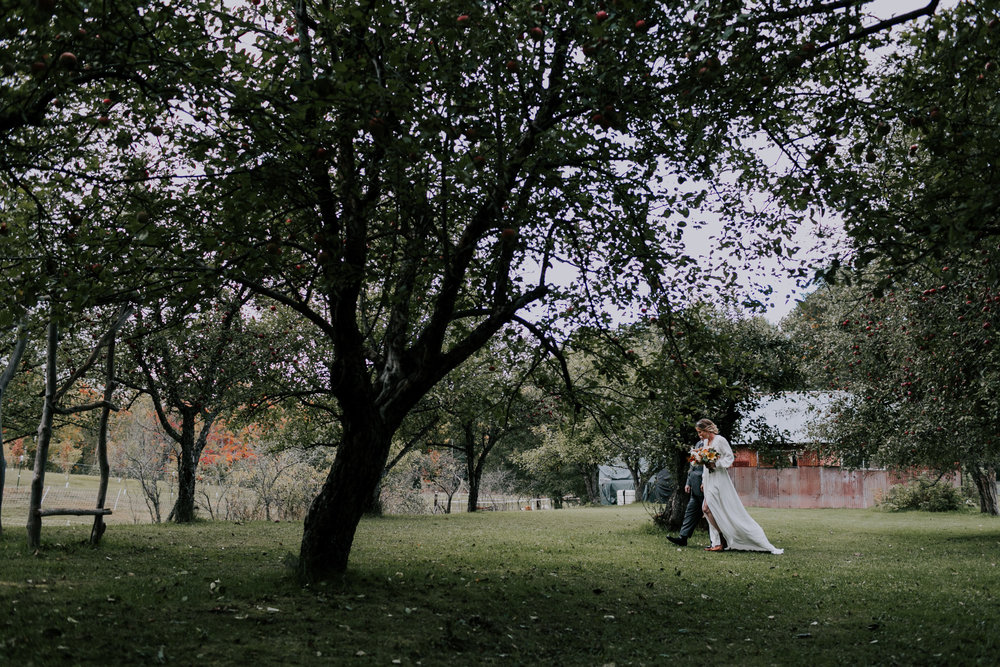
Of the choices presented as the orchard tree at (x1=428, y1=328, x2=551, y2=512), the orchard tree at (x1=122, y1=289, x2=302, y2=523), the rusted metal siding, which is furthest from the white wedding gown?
the rusted metal siding

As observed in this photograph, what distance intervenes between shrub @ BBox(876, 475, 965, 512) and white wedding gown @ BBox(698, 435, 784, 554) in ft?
63.8

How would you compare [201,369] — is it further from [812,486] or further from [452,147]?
[812,486]

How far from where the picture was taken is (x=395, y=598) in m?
6.83

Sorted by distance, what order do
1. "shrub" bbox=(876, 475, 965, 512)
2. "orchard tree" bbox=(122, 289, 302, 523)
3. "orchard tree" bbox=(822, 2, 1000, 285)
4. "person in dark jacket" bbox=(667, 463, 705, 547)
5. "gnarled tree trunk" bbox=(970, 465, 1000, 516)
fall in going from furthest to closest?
"shrub" bbox=(876, 475, 965, 512)
"gnarled tree trunk" bbox=(970, 465, 1000, 516)
"orchard tree" bbox=(122, 289, 302, 523)
"person in dark jacket" bbox=(667, 463, 705, 547)
"orchard tree" bbox=(822, 2, 1000, 285)

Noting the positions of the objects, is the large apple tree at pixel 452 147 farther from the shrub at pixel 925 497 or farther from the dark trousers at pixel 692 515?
the shrub at pixel 925 497

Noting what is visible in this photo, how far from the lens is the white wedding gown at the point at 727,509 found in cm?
1195

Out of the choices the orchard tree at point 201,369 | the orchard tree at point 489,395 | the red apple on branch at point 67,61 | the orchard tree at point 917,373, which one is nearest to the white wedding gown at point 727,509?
the orchard tree at point 917,373

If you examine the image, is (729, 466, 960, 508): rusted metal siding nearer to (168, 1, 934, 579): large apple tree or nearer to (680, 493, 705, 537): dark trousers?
(680, 493, 705, 537): dark trousers

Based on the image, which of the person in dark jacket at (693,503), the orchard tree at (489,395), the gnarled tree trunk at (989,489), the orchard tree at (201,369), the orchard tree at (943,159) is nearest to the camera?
the orchard tree at (943,159)

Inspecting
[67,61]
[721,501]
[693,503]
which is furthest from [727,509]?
[67,61]

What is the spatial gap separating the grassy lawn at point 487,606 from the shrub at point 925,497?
60.4ft

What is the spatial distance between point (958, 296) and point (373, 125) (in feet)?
36.0

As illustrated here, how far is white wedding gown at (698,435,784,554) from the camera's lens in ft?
39.2

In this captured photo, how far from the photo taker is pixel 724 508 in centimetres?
1210
